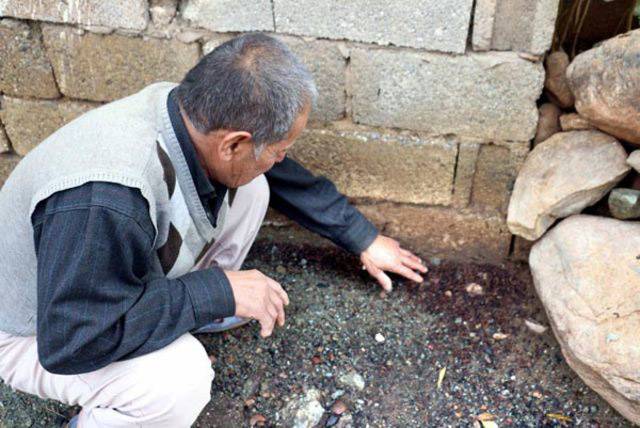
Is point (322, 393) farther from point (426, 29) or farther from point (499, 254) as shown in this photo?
point (426, 29)

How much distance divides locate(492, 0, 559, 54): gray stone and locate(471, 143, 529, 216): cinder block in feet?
1.45

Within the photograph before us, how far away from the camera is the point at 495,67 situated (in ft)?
8.91

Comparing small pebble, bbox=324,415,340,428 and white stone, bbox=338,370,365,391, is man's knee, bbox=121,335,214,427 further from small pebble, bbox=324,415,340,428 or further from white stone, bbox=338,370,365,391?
white stone, bbox=338,370,365,391

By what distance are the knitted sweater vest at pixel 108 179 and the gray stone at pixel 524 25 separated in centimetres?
133

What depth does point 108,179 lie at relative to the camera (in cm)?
189

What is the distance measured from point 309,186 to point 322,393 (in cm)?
84

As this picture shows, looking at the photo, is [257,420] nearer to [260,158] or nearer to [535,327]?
[260,158]

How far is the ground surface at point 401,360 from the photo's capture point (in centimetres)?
262

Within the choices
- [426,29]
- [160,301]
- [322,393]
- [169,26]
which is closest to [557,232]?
[426,29]

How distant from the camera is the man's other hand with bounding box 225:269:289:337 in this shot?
224 centimetres

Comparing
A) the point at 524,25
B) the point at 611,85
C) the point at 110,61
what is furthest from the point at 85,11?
the point at 611,85

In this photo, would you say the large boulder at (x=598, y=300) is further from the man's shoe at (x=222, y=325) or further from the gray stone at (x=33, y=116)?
the gray stone at (x=33, y=116)

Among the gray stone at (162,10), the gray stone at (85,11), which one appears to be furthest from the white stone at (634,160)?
the gray stone at (85,11)

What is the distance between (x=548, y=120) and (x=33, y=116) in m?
2.35
